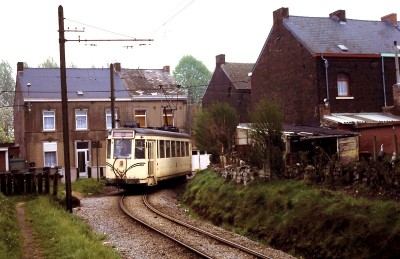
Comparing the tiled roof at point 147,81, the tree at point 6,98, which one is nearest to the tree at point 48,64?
the tree at point 6,98

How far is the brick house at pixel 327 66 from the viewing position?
29422mm

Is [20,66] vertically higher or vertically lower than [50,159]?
higher

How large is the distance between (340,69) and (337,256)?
2098 centimetres

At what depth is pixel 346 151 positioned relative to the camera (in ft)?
77.2

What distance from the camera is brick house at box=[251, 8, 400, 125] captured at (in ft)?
96.5

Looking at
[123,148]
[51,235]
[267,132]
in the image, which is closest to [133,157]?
[123,148]

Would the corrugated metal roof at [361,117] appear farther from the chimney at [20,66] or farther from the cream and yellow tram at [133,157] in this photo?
the chimney at [20,66]

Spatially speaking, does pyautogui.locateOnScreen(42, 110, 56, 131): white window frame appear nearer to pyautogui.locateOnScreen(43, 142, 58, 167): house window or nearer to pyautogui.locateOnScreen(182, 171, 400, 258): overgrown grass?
pyautogui.locateOnScreen(43, 142, 58, 167): house window

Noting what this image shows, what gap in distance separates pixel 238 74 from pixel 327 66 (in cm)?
1799

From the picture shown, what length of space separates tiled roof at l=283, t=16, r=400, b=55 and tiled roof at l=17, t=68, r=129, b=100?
55.1 feet

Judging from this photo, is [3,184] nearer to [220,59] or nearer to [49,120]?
[49,120]

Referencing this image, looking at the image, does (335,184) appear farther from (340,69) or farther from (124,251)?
(340,69)

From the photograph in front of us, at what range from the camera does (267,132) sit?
1755 centimetres

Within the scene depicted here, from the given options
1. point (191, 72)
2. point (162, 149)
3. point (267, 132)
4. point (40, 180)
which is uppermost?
point (191, 72)
